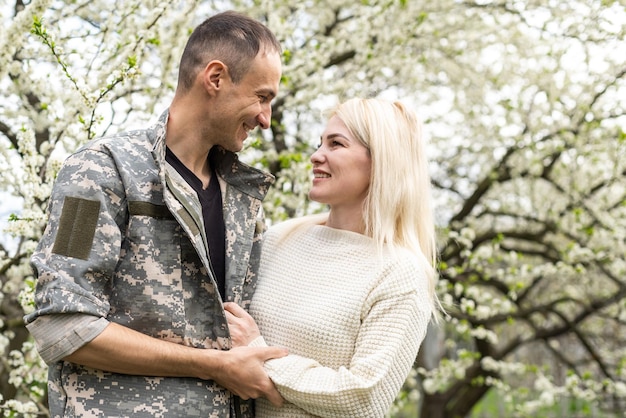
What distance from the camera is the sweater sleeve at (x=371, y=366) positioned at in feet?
Result: 7.46

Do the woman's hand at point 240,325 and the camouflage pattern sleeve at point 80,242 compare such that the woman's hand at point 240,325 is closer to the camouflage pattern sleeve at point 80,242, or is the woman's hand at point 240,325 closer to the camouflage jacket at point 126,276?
the camouflage jacket at point 126,276

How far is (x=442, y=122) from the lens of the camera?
7605mm

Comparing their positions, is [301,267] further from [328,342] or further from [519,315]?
[519,315]

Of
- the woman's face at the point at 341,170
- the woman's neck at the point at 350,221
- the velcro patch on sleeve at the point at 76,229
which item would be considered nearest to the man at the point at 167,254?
the velcro patch on sleeve at the point at 76,229

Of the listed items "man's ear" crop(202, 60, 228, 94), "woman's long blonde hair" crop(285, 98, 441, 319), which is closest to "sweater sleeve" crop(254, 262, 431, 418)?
"woman's long blonde hair" crop(285, 98, 441, 319)

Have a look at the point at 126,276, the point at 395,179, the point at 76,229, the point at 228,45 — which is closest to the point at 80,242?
the point at 76,229

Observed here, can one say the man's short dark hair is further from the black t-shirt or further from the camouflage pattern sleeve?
the camouflage pattern sleeve

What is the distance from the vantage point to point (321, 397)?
7.47 ft

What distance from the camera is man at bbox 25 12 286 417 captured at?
199 cm

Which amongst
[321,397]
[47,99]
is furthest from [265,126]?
[47,99]

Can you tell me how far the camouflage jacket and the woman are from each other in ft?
0.66

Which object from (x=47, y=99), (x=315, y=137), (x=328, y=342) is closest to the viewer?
(x=328, y=342)

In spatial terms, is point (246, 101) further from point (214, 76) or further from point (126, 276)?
point (126, 276)

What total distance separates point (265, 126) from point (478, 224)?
5.99 metres
